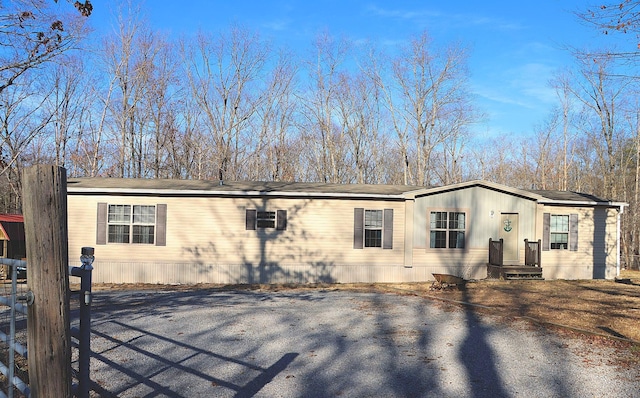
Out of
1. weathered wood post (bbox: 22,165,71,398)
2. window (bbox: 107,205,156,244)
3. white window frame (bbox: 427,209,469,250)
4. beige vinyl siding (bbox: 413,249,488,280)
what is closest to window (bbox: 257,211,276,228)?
window (bbox: 107,205,156,244)

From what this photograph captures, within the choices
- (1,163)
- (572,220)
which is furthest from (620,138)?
(1,163)

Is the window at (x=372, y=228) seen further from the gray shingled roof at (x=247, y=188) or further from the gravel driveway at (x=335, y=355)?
the gravel driveway at (x=335, y=355)

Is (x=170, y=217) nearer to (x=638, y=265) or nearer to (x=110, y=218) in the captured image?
(x=110, y=218)

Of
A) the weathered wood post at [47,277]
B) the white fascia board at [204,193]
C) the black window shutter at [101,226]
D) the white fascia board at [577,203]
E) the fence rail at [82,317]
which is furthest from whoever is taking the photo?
the white fascia board at [577,203]

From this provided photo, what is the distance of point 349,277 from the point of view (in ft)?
53.3

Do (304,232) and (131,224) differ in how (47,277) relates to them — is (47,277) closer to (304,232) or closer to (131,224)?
(304,232)

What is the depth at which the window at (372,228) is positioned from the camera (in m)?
16.1

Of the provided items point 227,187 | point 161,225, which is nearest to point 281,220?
point 227,187

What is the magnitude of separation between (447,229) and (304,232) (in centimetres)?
464

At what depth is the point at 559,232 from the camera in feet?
55.8

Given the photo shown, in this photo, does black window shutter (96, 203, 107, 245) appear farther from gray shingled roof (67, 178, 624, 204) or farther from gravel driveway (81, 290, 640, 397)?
gravel driveway (81, 290, 640, 397)

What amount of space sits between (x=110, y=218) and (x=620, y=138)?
3421cm

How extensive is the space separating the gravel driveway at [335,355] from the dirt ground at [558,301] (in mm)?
596

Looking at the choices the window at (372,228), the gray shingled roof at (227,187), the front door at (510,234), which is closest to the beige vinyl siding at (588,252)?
the front door at (510,234)
